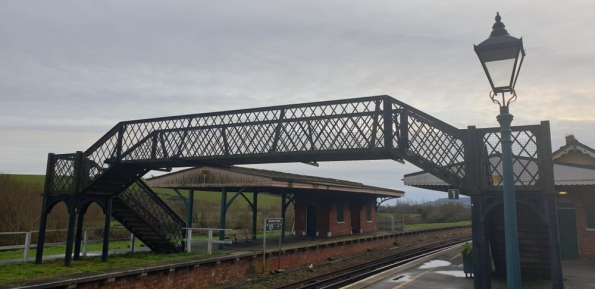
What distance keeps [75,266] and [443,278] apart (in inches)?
481

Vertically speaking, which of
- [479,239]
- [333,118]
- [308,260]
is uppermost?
[333,118]

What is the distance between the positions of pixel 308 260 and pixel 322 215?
277 inches

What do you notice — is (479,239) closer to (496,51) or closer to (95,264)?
(496,51)

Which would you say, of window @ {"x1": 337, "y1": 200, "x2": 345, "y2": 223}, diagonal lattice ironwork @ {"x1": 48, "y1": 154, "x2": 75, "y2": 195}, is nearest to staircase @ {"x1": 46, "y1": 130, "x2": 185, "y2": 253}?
diagonal lattice ironwork @ {"x1": 48, "y1": 154, "x2": 75, "y2": 195}

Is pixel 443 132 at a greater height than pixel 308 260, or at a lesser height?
greater

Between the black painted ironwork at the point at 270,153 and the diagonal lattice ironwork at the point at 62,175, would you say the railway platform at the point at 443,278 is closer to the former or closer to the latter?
the black painted ironwork at the point at 270,153

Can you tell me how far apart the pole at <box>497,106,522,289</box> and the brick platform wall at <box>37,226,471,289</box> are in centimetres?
960

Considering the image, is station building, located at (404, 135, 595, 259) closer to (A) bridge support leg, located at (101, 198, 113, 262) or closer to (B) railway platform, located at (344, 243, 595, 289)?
(B) railway platform, located at (344, 243, 595, 289)

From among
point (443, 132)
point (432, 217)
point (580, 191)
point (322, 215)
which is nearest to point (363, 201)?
point (322, 215)

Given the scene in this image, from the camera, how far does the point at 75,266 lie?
1285 centimetres

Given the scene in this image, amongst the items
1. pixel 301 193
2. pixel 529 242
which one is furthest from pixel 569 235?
pixel 301 193

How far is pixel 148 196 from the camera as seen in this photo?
16047 millimetres

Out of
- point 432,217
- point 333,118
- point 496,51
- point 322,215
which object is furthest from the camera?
point 432,217

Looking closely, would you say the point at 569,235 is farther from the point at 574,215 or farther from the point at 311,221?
the point at 311,221
